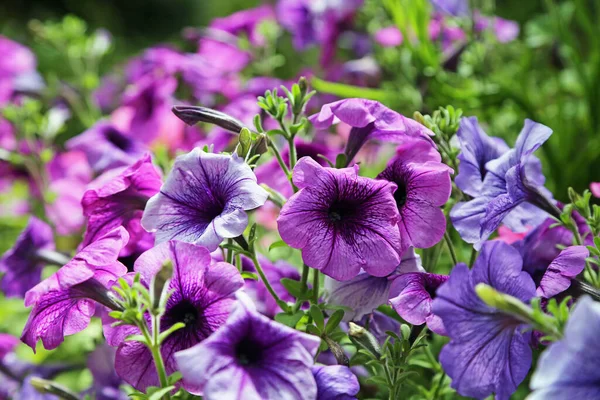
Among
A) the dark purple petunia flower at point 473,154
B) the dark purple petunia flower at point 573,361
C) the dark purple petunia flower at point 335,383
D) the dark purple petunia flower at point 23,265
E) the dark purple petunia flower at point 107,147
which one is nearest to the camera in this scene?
the dark purple petunia flower at point 573,361

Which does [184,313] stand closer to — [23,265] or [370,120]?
[370,120]

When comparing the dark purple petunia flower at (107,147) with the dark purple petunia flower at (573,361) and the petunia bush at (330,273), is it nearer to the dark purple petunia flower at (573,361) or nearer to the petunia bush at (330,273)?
the petunia bush at (330,273)

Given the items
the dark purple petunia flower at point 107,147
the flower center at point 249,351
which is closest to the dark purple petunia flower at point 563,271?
the flower center at point 249,351

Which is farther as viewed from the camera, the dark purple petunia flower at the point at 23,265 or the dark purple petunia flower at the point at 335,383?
the dark purple petunia flower at the point at 23,265

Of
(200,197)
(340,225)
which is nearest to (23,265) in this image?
(200,197)

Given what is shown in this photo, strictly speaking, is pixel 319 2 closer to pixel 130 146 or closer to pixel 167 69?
pixel 167 69

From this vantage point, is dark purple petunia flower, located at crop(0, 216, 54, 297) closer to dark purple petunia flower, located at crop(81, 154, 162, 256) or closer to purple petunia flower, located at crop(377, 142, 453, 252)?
dark purple petunia flower, located at crop(81, 154, 162, 256)

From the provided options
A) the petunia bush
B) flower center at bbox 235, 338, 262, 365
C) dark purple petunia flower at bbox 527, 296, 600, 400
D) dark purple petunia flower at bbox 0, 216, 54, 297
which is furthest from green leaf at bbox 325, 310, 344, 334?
dark purple petunia flower at bbox 0, 216, 54, 297
